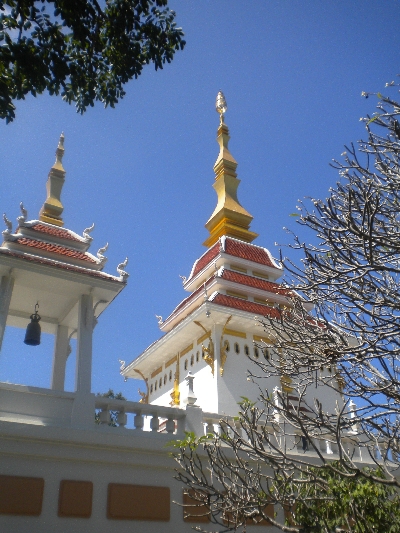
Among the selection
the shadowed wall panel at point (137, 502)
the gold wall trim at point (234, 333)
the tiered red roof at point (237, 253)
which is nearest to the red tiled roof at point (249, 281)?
the tiered red roof at point (237, 253)

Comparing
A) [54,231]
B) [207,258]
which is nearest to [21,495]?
[54,231]

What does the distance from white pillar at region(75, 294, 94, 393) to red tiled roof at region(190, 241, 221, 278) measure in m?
8.17

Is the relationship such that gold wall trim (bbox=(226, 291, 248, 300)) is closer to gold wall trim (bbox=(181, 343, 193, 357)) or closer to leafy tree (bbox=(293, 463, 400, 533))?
gold wall trim (bbox=(181, 343, 193, 357))

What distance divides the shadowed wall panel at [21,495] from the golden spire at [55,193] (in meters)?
5.49

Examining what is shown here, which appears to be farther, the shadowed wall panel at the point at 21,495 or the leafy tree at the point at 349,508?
the shadowed wall panel at the point at 21,495

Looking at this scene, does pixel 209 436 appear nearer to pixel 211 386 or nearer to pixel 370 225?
pixel 370 225

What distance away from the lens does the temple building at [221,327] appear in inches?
534

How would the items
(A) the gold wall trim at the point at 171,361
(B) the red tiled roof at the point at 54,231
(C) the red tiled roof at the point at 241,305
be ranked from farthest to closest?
(A) the gold wall trim at the point at 171,361, (C) the red tiled roof at the point at 241,305, (B) the red tiled roof at the point at 54,231

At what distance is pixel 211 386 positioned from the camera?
13352 millimetres

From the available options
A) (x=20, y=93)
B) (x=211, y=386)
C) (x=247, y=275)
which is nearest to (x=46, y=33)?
(x=20, y=93)

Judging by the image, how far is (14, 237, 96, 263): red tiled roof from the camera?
366 inches

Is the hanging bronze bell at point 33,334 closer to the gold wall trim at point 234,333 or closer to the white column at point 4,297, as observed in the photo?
the white column at point 4,297

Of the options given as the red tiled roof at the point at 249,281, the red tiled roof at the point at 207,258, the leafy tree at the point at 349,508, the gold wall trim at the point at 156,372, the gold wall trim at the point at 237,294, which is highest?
the red tiled roof at the point at 207,258

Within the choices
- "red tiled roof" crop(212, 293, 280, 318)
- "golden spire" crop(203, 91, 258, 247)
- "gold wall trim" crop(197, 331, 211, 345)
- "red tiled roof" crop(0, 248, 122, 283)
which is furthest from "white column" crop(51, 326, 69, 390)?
"golden spire" crop(203, 91, 258, 247)
